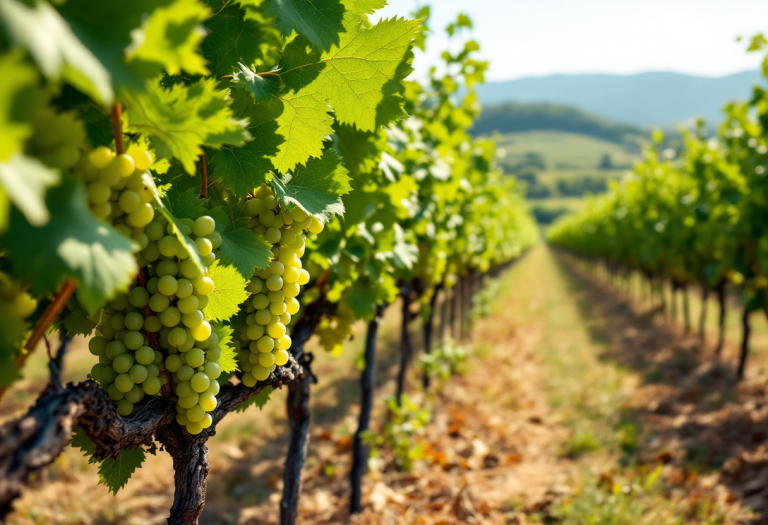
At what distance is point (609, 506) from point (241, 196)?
4.10 meters

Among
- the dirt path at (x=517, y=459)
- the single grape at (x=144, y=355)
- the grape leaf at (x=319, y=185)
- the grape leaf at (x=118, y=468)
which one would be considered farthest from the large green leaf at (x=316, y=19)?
the dirt path at (x=517, y=459)

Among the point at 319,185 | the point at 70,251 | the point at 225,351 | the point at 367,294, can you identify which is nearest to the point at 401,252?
the point at 367,294

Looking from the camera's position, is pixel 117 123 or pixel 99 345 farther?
pixel 99 345

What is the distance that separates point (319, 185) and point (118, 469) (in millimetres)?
1196

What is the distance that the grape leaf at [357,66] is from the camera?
184 centimetres

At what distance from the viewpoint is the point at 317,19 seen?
5.94 ft

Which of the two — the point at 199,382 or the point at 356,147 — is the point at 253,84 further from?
the point at 356,147

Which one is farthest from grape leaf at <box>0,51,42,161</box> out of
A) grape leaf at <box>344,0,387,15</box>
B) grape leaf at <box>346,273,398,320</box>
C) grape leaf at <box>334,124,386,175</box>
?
grape leaf at <box>346,273,398,320</box>

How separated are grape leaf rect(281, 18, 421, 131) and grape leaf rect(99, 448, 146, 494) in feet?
4.54

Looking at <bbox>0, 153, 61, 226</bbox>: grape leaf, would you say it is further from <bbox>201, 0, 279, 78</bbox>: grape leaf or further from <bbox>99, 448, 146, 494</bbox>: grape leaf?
<bbox>99, 448, 146, 494</bbox>: grape leaf

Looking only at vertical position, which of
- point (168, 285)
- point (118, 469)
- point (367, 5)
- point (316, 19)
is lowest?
point (118, 469)

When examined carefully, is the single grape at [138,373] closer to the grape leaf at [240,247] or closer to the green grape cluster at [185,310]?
the green grape cluster at [185,310]

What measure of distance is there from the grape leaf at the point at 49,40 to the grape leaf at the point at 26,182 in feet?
0.42

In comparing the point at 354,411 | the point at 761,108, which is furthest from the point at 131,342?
the point at 761,108
